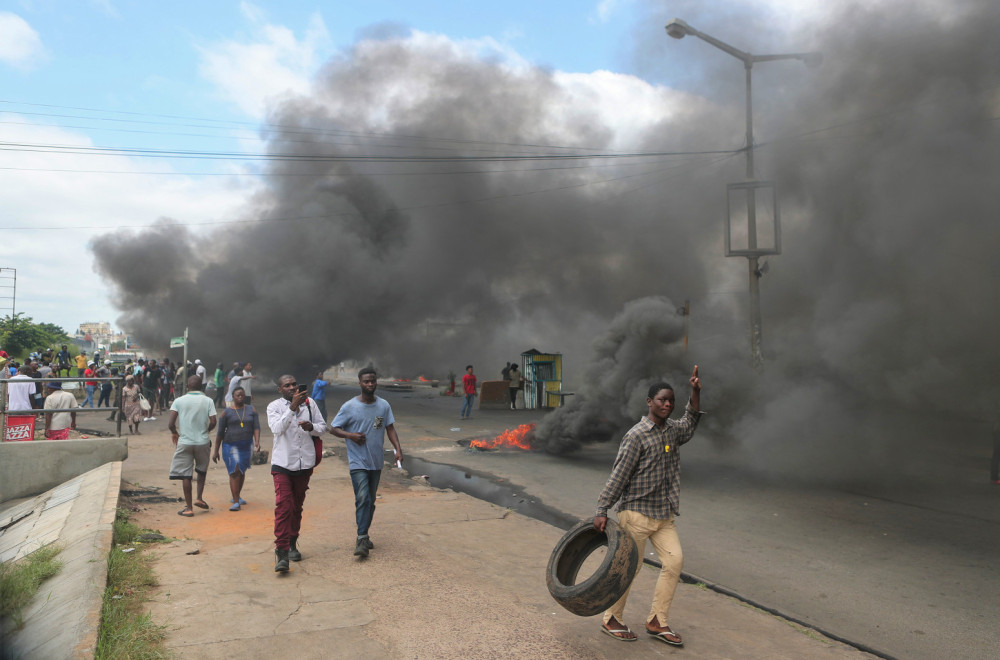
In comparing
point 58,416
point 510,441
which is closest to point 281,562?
point 58,416

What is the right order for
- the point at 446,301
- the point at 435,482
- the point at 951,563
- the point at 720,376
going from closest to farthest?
the point at 951,563
the point at 435,482
the point at 720,376
the point at 446,301

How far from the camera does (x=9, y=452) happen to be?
7660 millimetres

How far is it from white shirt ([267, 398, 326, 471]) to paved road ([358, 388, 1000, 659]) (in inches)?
116

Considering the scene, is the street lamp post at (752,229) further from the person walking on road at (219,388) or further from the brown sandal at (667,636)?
the person walking on road at (219,388)

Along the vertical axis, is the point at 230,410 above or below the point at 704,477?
above

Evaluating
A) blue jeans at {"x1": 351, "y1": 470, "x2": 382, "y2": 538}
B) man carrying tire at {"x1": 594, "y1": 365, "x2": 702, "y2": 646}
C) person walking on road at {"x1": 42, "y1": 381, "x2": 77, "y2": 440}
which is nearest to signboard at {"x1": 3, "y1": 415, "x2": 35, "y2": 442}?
person walking on road at {"x1": 42, "y1": 381, "x2": 77, "y2": 440}

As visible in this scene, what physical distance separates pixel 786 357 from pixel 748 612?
601 cm

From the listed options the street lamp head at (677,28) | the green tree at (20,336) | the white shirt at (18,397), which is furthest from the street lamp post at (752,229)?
the green tree at (20,336)

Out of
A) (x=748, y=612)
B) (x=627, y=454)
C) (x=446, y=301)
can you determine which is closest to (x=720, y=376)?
(x=748, y=612)

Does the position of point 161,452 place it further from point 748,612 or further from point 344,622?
point 748,612

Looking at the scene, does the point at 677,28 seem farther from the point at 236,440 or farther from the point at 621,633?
the point at 621,633

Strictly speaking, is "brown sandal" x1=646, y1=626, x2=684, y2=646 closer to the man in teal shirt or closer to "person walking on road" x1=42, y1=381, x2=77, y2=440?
"person walking on road" x1=42, y1=381, x2=77, y2=440

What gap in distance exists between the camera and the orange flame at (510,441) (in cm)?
1152

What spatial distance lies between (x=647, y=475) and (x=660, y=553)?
0.42m
